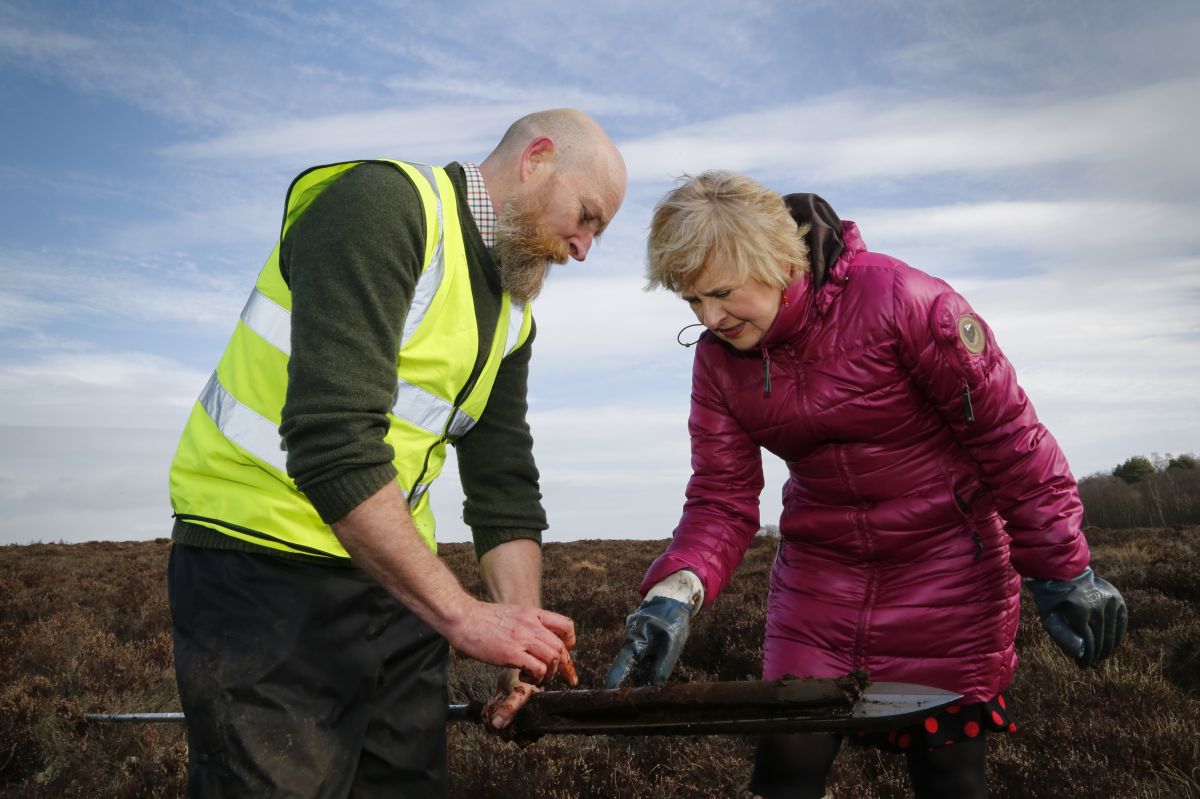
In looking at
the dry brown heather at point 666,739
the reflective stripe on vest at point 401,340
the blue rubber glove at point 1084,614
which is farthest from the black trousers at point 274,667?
the dry brown heather at point 666,739

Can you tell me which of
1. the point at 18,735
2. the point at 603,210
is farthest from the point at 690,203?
the point at 18,735

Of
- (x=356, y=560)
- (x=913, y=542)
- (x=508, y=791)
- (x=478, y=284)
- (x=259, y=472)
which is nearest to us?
(x=356, y=560)

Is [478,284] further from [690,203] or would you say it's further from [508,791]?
[508,791]

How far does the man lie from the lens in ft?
6.07

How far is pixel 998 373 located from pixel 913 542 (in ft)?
1.68

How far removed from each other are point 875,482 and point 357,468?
142 cm

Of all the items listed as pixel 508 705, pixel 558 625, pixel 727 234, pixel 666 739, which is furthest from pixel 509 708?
pixel 666 739

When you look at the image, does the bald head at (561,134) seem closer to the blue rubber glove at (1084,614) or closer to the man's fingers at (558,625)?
the man's fingers at (558,625)

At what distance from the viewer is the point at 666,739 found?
15.9 ft

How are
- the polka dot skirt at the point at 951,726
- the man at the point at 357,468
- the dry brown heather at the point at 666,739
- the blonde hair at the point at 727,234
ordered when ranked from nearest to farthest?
the man at the point at 357,468
the blonde hair at the point at 727,234
the polka dot skirt at the point at 951,726
the dry brown heather at the point at 666,739

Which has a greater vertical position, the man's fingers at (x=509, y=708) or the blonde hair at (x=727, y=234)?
the blonde hair at (x=727, y=234)

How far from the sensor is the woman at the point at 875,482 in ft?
7.89

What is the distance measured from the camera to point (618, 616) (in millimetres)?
9266

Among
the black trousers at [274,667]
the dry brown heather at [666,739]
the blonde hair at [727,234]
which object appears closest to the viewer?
the black trousers at [274,667]
